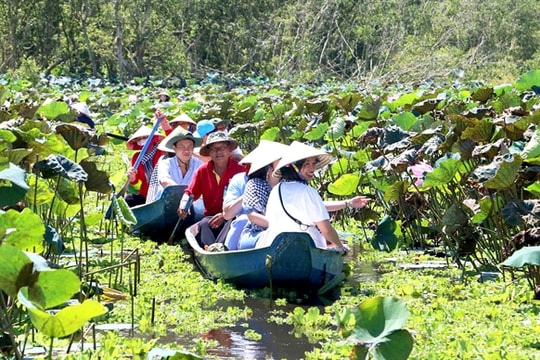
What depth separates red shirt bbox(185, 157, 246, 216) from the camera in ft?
27.7

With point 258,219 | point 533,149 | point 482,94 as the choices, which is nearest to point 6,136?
point 258,219

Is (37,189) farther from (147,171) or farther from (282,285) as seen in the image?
(147,171)

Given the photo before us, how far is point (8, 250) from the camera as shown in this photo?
3223 mm

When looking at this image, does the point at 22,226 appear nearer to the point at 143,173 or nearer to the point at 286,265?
the point at 286,265

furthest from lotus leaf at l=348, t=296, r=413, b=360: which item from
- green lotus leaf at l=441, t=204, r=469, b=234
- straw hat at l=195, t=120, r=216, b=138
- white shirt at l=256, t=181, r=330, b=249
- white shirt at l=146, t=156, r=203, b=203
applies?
straw hat at l=195, t=120, r=216, b=138

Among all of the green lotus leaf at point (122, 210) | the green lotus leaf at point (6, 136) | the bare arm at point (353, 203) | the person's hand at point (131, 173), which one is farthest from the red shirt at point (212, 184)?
the green lotus leaf at point (6, 136)

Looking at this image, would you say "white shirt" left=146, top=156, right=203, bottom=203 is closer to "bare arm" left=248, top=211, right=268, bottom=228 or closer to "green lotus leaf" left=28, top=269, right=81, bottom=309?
"bare arm" left=248, top=211, right=268, bottom=228

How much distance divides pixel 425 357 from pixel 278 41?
26.0 m

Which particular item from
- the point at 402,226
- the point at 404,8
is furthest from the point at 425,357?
the point at 404,8

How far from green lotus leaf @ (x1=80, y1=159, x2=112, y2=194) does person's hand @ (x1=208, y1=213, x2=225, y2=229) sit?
6.96ft

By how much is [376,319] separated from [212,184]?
5227 millimetres

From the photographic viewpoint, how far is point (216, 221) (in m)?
8.09

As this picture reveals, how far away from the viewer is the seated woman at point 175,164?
9.23m

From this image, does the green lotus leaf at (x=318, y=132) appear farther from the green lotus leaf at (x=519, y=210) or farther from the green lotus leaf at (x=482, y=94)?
the green lotus leaf at (x=519, y=210)
